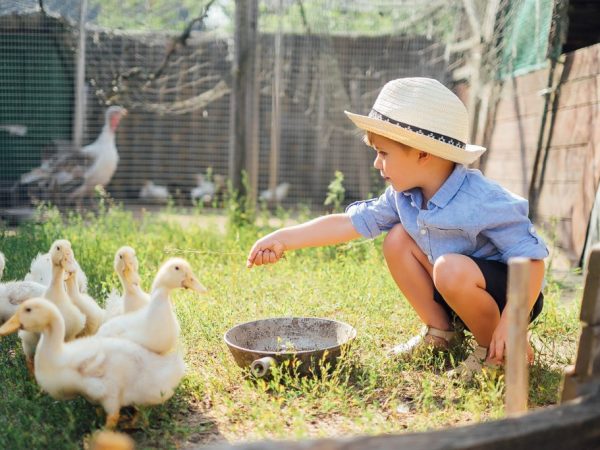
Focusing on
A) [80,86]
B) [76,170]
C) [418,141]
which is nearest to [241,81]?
[80,86]

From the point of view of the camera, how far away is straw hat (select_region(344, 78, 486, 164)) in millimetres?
2619

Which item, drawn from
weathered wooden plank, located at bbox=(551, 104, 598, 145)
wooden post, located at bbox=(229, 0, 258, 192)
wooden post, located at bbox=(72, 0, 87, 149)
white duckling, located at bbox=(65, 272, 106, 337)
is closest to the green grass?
white duckling, located at bbox=(65, 272, 106, 337)

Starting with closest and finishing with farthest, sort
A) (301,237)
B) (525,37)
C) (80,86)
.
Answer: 1. (301,237)
2. (525,37)
3. (80,86)

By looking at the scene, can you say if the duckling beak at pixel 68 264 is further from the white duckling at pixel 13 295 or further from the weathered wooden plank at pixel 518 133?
the weathered wooden plank at pixel 518 133

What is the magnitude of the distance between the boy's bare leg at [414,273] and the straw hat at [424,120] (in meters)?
0.45

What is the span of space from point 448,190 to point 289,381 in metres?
0.96

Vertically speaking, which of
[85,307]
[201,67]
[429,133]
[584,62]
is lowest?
[85,307]

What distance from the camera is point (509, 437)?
4.38ft

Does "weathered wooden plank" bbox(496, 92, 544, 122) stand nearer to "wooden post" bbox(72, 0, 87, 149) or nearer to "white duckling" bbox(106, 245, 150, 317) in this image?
"white duckling" bbox(106, 245, 150, 317)

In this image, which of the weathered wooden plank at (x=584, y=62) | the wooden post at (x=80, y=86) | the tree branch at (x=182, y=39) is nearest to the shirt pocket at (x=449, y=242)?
the weathered wooden plank at (x=584, y=62)

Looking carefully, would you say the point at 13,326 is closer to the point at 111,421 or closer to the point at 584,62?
the point at 111,421

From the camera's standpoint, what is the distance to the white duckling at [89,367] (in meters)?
2.10

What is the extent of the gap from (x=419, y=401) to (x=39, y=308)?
134cm

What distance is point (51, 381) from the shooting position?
6.97ft
